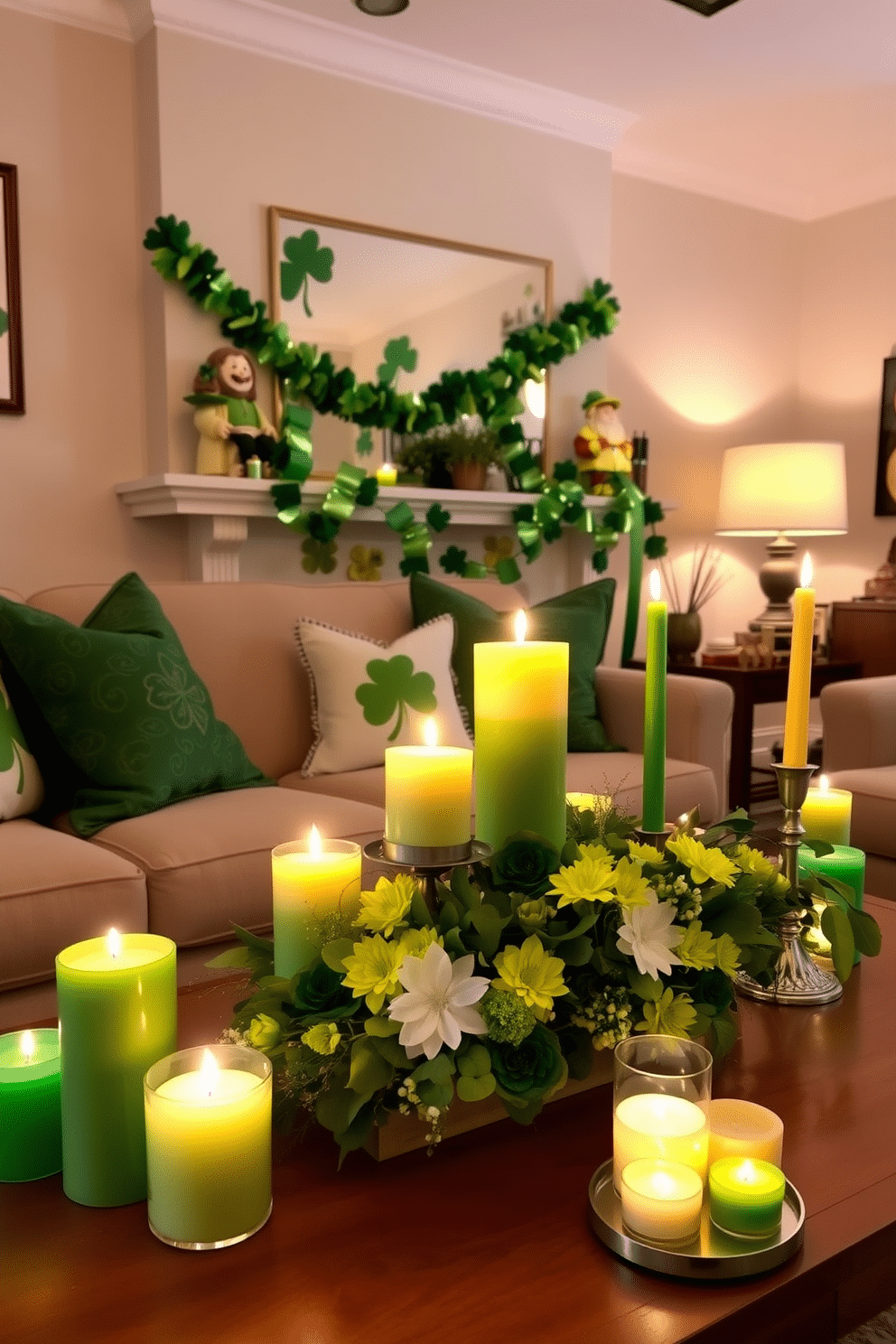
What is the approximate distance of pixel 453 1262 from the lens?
701mm

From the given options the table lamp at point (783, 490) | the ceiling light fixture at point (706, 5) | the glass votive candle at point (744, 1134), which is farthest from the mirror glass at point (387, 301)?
the glass votive candle at point (744, 1134)

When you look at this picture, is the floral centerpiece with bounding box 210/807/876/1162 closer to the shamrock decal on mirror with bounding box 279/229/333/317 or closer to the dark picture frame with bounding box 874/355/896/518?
the shamrock decal on mirror with bounding box 279/229/333/317

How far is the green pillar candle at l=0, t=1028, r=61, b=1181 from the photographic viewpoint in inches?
31.2

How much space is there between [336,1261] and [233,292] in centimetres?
281

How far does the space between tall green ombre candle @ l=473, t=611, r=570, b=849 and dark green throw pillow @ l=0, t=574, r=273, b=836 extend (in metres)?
1.12

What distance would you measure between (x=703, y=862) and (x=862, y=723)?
176 cm

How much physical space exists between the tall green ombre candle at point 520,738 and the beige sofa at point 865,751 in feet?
4.84

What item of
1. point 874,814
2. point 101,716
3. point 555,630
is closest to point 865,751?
point 874,814

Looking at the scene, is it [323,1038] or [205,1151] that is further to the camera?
[323,1038]

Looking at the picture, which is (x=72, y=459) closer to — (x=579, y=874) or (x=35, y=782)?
(x=35, y=782)

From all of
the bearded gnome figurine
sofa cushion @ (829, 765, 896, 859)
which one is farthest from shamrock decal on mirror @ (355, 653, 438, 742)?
the bearded gnome figurine

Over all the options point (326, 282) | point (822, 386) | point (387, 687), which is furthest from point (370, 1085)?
point (822, 386)

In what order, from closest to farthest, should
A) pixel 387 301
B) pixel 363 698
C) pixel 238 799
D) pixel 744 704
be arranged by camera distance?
pixel 238 799 < pixel 363 698 < pixel 387 301 < pixel 744 704

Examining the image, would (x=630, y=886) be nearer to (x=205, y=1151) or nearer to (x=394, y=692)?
(x=205, y=1151)
